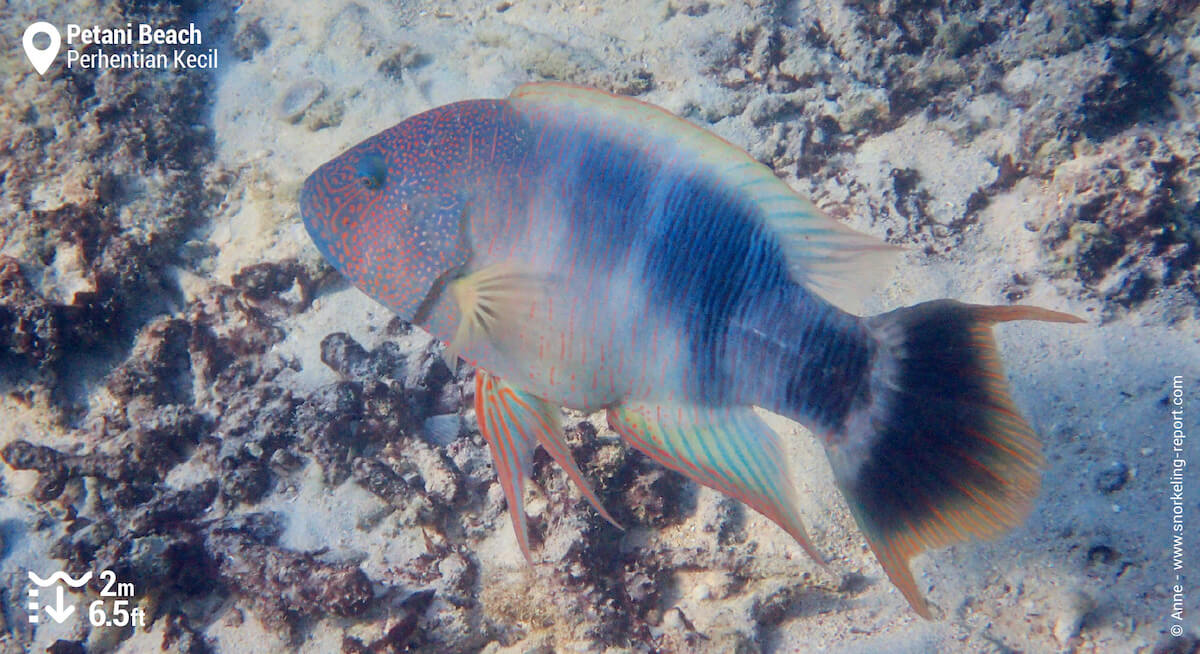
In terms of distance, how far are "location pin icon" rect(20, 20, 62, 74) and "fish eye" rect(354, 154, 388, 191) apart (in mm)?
5467

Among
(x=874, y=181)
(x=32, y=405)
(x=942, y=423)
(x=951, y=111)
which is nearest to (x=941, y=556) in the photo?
(x=942, y=423)

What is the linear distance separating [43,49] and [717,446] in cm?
697

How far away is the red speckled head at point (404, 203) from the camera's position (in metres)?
1.85

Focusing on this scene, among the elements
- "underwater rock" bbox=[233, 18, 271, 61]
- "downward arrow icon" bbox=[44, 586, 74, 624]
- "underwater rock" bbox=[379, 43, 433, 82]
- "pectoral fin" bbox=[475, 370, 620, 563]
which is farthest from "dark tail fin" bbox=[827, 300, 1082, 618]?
"underwater rock" bbox=[233, 18, 271, 61]

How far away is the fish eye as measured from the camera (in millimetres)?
1909

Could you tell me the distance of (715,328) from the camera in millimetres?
1709

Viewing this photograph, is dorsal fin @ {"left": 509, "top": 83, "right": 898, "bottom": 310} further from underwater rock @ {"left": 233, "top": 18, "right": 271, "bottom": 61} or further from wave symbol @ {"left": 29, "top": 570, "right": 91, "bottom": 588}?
underwater rock @ {"left": 233, "top": 18, "right": 271, "bottom": 61}

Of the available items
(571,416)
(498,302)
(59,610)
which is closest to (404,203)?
(498,302)

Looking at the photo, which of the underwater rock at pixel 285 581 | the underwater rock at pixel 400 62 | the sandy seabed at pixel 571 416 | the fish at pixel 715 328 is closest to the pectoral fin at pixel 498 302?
the fish at pixel 715 328

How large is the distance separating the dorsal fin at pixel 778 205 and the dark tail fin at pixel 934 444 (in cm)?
18

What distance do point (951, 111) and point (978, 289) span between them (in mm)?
1483

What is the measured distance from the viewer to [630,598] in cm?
277

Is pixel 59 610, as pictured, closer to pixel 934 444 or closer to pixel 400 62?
pixel 400 62

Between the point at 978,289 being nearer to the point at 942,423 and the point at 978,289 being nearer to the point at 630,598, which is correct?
the point at 942,423
